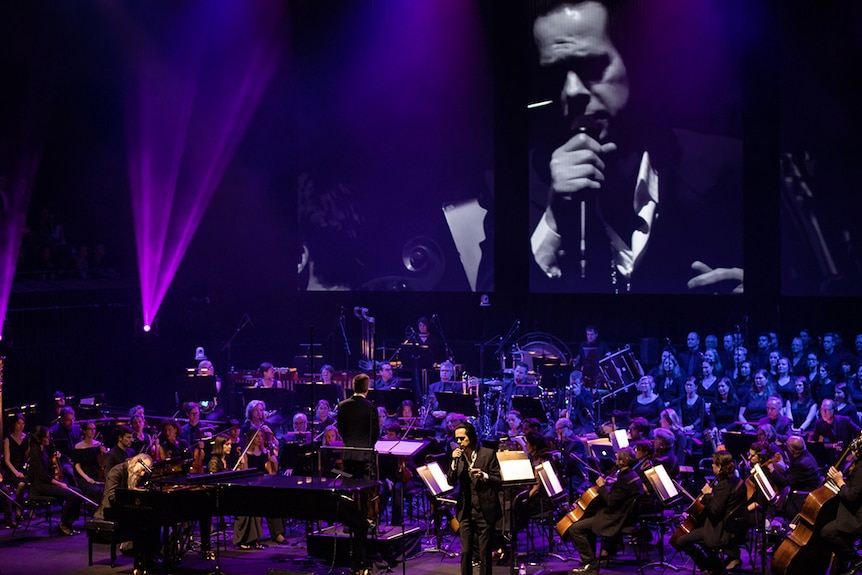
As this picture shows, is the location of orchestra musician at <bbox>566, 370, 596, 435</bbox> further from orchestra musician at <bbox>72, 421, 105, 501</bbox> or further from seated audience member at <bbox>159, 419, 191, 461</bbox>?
orchestra musician at <bbox>72, 421, 105, 501</bbox>

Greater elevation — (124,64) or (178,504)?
(124,64)

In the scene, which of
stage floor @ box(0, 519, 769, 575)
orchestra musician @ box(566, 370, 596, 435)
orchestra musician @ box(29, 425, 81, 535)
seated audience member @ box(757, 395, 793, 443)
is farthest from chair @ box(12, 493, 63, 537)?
seated audience member @ box(757, 395, 793, 443)

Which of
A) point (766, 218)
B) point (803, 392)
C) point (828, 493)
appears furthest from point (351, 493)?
point (766, 218)

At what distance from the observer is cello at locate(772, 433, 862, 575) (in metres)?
10.0

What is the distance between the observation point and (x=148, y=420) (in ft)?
52.3

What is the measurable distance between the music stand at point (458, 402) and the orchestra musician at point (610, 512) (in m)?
3.79

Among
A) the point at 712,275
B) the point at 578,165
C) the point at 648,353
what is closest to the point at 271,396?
the point at 648,353

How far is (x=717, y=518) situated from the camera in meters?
10.9

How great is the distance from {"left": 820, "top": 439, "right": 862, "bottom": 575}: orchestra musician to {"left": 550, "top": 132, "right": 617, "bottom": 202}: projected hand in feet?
34.4

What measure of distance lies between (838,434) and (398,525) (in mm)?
5662

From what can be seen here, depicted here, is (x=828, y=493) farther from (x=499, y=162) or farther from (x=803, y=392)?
(x=499, y=162)

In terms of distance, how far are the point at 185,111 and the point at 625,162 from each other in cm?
835

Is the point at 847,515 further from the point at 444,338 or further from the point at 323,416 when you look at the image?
the point at 444,338

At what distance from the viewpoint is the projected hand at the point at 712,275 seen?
62.8 feet
